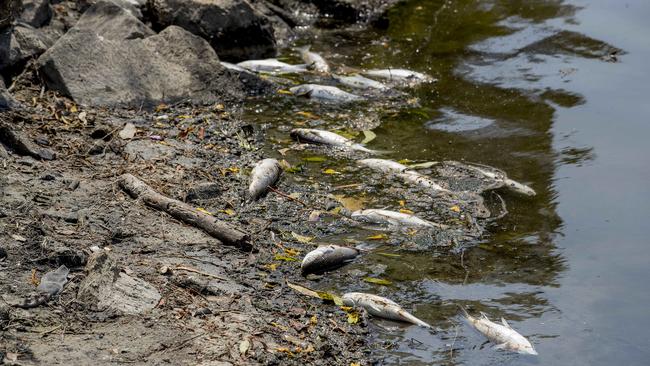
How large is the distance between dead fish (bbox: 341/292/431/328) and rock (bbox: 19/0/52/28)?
6.12 metres

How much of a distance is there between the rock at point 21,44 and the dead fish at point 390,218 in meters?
4.29

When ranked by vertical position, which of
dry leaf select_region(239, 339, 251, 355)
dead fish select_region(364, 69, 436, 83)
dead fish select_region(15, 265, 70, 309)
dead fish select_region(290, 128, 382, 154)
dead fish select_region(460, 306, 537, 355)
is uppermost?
dead fish select_region(15, 265, 70, 309)

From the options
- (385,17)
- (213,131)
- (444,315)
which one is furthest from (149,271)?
(385,17)

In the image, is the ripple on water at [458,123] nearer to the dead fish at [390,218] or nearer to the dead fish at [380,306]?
the dead fish at [390,218]

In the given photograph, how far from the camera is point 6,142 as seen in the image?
7391mm

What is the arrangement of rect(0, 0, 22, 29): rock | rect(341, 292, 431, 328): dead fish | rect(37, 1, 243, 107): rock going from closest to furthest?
rect(341, 292, 431, 328): dead fish
rect(0, 0, 22, 29): rock
rect(37, 1, 243, 107): rock

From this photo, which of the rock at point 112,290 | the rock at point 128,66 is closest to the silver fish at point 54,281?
the rock at point 112,290

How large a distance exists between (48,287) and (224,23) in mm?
7095

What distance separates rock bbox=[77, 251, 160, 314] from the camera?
544 centimetres

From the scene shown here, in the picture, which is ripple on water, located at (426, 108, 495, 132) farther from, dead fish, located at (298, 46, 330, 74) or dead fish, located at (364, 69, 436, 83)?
dead fish, located at (298, 46, 330, 74)

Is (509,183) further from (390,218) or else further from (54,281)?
(54,281)

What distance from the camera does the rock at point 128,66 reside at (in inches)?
365

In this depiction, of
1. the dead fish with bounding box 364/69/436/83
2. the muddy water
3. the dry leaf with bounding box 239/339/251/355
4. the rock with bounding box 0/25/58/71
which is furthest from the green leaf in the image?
the dry leaf with bounding box 239/339/251/355

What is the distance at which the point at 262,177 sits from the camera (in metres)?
7.84
